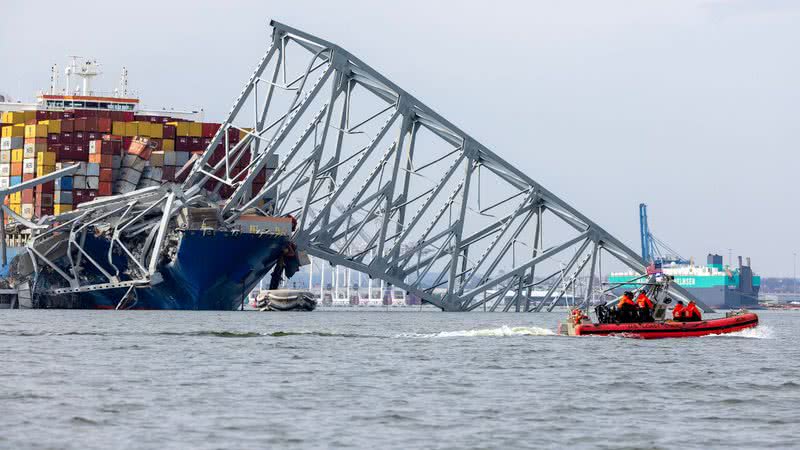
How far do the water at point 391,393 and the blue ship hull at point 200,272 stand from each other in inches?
1584

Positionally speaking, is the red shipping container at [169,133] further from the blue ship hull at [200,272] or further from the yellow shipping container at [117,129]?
the blue ship hull at [200,272]

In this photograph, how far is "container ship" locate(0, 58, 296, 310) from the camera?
95.9 m

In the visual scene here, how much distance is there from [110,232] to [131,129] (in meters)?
16.3

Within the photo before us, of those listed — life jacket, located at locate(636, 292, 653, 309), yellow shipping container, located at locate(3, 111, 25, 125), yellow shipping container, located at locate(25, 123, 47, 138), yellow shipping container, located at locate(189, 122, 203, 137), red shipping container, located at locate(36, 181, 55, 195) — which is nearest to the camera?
life jacket, located at locate(636, 292, 653, 309)

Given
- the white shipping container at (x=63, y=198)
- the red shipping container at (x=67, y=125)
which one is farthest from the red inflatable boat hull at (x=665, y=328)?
the red shipping container at (x=67, y=125)

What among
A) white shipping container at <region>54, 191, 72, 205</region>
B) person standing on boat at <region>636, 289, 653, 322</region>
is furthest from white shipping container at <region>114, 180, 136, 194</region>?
person standing on boat at <region>636, 289, 653, 322</region>

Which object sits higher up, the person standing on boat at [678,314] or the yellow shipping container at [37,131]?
the yellow shipping container at [37,131]

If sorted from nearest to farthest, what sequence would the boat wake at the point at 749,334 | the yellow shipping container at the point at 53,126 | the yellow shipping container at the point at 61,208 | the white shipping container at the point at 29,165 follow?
the boat wake at the point at 749,334 < the yellow shipping container at the point at 61,208 < the yellow shipping container at the point at 53,126 < the white shipping container at the point at 29,165

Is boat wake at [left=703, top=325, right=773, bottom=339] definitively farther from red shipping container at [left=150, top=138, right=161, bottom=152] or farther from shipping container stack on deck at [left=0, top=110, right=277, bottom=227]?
red shipping container at [left=150, top=138, right=161, bottom=152]

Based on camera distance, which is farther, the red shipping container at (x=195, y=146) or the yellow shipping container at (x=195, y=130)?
the yellow shipping container at (x=195, y=130)

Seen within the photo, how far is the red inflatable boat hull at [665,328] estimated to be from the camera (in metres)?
53.8

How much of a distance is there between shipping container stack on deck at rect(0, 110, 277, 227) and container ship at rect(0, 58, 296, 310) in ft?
0.24

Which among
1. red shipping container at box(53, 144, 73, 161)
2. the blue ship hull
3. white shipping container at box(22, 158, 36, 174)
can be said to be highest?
red shipping container at box(53, 144, 73, 161)

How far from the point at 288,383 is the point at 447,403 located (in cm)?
525
